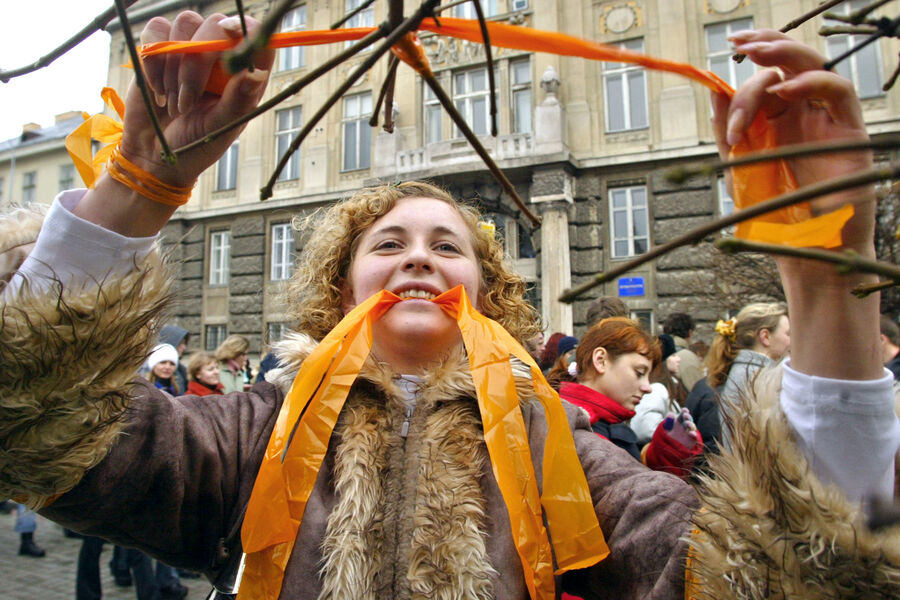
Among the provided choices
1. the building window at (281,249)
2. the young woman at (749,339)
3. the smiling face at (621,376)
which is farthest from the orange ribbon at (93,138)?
the building window at (281,249)

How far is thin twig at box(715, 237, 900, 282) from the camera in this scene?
366 mm

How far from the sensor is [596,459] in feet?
4.50

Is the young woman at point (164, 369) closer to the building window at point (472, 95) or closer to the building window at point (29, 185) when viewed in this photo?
the building window at point (472, 95)

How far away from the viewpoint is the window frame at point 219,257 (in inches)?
577

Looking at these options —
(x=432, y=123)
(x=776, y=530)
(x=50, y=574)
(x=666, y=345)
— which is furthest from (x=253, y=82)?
(x=432, y=123)

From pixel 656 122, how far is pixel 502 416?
11151mm

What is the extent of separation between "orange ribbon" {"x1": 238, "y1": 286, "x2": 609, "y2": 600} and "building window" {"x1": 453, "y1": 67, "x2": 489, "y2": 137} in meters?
11.4

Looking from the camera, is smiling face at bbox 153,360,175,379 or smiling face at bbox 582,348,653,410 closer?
smiling face at bbox 582,348,653,410

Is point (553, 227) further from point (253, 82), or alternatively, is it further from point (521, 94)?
point (253, 82)

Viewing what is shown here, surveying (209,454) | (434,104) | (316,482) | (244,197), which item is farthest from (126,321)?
(244,197)

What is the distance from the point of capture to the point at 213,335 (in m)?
14.6

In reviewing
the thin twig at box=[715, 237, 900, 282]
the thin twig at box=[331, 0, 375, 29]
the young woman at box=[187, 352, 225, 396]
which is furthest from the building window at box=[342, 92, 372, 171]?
the thin twig at box=[715, 237, 900, 282]

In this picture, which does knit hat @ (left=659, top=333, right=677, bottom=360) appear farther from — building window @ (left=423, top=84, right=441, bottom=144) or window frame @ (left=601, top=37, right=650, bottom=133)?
building window @ (left=423, top=84, right=441, bottom=144)

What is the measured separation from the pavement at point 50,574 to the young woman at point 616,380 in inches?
130
